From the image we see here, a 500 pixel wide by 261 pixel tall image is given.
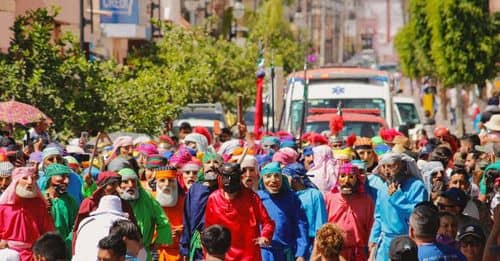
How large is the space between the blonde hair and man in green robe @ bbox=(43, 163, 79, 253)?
10.9ft

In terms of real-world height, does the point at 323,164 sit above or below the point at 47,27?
below

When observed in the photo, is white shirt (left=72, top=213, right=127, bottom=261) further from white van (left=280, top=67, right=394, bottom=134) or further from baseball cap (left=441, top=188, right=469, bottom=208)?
white van (left=280, top=67, right=394, bottom=134)

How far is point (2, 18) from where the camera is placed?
26.7 meters

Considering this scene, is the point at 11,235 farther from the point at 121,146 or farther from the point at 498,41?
the point at 498,41

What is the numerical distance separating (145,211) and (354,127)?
1323cm

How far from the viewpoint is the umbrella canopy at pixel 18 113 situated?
65.4ft

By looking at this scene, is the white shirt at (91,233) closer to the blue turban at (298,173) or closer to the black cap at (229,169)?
the black cap at (229,169)

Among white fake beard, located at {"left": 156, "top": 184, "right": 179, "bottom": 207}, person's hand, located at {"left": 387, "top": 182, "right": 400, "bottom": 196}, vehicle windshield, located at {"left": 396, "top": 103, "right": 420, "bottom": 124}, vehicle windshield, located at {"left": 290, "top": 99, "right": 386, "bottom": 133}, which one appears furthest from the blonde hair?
vehicle windshield, located at {"left": 396, "top": 103, "right": 420, "bottom": 124}

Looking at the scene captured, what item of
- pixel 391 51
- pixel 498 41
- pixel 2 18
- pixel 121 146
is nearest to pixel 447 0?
pixel 498 41

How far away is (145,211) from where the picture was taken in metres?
13.4

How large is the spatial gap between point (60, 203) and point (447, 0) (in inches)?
1118

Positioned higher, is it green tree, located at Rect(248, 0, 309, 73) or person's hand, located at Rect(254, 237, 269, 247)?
green tree, located at Rect(248, 0, 309, 73)

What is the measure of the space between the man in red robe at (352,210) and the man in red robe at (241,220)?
139 centimetres

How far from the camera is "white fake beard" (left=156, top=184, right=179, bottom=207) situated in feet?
48.8
